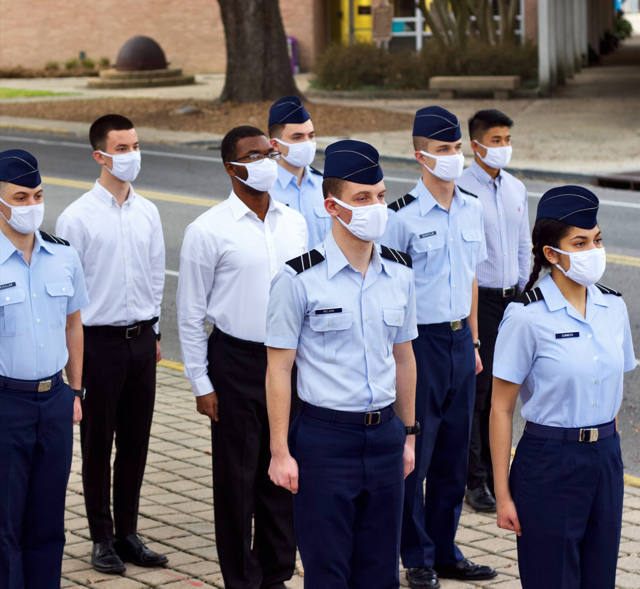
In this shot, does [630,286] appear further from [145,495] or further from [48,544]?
[48,544]

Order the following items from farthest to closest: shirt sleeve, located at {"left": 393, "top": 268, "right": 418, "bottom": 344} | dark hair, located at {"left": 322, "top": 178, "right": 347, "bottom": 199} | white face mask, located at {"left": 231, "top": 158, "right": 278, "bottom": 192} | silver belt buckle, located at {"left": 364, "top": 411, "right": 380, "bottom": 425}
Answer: white face mask, located at {"left": 231, "top": 158, "right": 278, "bottom": 192}, shirt sleeve, located at {"left": 393, "top": 268, "right": 418, "bottom": 344}, dark hair, located at {"left": 322, "top": 178, "right": 347, "bottom": 199}, silver belt buckle, located at {"left": 364, "top": 411, "right": 380, "bottom": 425}

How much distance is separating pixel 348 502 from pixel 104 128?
293cm

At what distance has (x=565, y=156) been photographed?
20969mm

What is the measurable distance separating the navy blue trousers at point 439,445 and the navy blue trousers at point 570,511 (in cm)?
147

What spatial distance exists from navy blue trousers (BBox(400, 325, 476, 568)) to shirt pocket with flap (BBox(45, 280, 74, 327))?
74.5 inches

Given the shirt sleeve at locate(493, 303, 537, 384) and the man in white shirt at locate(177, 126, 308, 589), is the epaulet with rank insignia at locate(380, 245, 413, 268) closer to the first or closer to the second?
the shirt sleeve at locate(493, 303, 537, 384)

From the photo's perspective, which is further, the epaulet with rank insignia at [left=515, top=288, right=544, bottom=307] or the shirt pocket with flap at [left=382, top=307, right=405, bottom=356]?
the shirt pocket with flap at [left=382, top=307, right=405, bottom=356]

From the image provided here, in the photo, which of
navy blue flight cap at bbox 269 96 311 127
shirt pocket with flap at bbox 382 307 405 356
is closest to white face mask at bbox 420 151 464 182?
navy blue flight cap at bbox 269 96 311 127

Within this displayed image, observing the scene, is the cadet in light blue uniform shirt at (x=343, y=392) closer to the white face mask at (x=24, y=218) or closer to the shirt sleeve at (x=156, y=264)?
the white face mask at (x=24, y=218)

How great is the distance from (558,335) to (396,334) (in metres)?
0.75

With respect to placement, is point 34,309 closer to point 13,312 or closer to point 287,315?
point 13,312

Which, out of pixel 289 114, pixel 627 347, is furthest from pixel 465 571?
pixel 289 114

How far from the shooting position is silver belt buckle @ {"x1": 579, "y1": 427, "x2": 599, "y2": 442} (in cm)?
400

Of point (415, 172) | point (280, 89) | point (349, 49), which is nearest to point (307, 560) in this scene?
point (415, 172)
